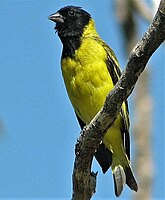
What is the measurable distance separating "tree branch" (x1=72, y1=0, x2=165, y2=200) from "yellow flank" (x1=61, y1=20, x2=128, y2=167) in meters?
1.03

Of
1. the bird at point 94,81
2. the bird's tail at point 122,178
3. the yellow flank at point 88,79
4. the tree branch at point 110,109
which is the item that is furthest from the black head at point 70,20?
the tree branch at point 110,109

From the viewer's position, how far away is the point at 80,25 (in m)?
7.81

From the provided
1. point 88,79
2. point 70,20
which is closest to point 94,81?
point 88,79

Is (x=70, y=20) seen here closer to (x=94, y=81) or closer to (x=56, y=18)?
(x=56, y=18)

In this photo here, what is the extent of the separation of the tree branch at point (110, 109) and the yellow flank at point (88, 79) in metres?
1.03

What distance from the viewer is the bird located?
7.11 m

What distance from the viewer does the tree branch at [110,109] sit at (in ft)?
17.4

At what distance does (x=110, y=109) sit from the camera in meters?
5.82

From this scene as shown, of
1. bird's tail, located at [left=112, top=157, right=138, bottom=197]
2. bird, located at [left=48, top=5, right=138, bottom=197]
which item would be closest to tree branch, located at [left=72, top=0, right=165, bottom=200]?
bird, located at [left=48, top=5, right=138, bottom=197]

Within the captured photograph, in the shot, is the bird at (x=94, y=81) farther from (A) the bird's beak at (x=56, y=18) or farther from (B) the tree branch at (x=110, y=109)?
(B) the tree branch at (x=110, y=109)

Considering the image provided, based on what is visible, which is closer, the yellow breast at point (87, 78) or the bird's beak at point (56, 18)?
the yellow breast at point (87, 78)

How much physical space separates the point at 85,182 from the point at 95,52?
5.10 ft

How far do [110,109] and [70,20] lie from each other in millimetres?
2210

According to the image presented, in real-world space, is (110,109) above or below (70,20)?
below
